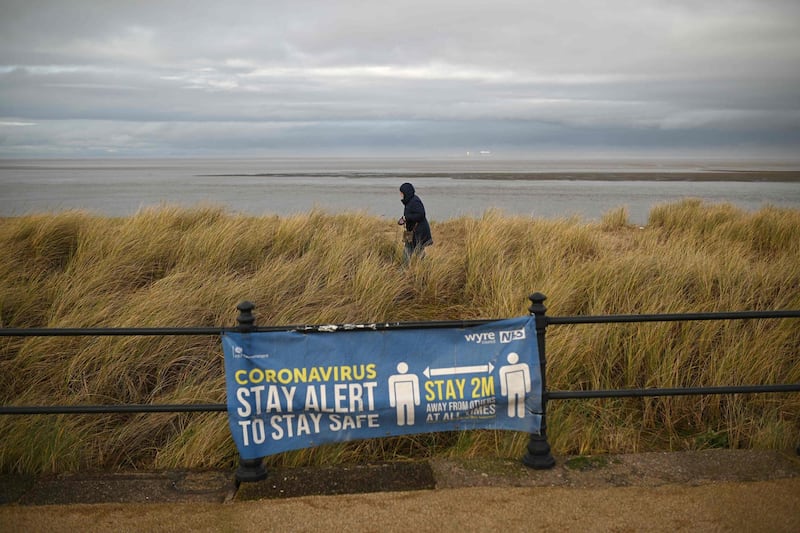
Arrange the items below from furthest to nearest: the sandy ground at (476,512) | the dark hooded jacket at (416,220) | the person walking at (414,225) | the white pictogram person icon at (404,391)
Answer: the dark hooded jacket at (416,220) → the person walking at (414,225) → the white pictogram person icon at (404,391) → the sandy ground at (476,512)

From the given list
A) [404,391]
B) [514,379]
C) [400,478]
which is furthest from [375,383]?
[514,379]

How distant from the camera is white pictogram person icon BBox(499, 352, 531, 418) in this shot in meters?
4.29

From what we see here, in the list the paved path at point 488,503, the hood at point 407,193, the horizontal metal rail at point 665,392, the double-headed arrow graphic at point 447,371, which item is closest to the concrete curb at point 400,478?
the paved path at point 488,503

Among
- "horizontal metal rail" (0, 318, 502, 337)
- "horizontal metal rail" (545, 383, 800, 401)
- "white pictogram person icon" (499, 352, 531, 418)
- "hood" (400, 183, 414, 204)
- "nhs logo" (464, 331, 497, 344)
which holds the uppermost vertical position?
"hood" (400, 183, 414, 204)

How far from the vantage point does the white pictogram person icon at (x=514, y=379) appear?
4.29 m

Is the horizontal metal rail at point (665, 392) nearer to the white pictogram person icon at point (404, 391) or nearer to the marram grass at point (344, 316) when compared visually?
the marram grass at point (344, 316)

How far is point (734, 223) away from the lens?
14.8 meters

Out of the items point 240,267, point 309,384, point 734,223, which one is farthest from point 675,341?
point 734,223

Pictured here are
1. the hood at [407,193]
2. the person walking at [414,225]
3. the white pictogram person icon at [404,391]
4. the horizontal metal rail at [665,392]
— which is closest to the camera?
the white pictogram person icon at [404,391]

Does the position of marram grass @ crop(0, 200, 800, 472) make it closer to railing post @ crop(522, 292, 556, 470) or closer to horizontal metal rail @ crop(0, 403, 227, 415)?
railing post @ crop(522, 292, 556, 470)

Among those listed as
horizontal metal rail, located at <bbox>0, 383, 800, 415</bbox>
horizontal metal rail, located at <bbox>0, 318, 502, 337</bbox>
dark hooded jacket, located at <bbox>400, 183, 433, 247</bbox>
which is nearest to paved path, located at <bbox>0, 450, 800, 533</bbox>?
horizontal metal rail, located at <bbox>0, 383, 800, 415</bbox>

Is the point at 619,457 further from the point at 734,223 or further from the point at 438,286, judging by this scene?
the point at 734,223

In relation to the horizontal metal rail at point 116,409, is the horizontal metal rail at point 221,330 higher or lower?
higher

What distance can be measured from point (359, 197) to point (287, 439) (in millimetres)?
37667
